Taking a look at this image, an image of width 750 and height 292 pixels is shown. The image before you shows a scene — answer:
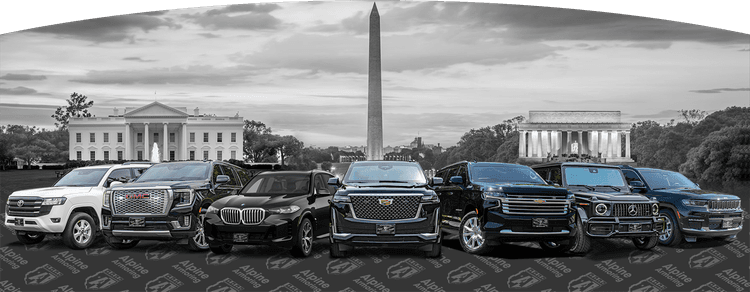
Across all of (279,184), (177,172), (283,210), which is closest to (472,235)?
(283,210)

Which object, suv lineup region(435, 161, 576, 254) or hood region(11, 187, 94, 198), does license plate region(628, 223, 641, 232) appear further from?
hood region(11, 187, 94, 198)

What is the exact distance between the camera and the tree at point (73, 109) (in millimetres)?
129875

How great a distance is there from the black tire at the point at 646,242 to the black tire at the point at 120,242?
11828mm

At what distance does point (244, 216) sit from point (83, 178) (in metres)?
6.57

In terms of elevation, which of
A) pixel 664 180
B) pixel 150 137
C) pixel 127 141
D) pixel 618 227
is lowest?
pixel 618 227

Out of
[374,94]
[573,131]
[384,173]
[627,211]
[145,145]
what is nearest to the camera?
[627,211]

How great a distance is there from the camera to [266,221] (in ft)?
43.2

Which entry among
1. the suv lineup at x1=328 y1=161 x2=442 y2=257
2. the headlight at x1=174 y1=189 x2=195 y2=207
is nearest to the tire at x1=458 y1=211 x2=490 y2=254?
the suv lineup at x1=328 y1=161 x2=442 y2=257

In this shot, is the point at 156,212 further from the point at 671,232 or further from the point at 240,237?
the point at 671,232

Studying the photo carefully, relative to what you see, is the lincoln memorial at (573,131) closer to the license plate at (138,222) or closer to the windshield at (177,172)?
the windshield at (177,172)

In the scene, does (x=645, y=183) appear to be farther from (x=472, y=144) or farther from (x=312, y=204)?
(x=472, y=144)

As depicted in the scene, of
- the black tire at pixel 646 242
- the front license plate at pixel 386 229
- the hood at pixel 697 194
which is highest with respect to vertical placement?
the hood at pixel 697 194

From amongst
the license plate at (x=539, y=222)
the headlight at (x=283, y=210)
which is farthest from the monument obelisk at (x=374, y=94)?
the license plate at (x=539, y=222)

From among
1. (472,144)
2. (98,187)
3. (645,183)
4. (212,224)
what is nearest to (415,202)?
(212,224)
